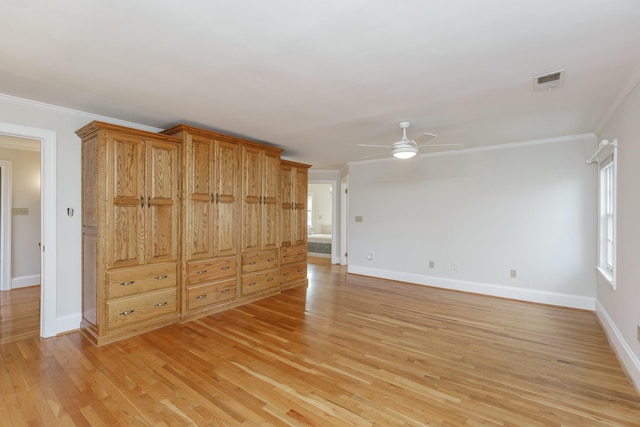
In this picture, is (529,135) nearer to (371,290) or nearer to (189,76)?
(371,290)

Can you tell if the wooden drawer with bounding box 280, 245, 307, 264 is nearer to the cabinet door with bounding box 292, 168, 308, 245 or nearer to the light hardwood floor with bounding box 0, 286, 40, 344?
the cabinet door with bounding box 292, 168, 308, 245

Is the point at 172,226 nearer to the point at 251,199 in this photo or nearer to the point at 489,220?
the point at 251,199

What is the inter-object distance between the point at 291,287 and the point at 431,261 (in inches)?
101

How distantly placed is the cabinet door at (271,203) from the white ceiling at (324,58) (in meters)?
1.12

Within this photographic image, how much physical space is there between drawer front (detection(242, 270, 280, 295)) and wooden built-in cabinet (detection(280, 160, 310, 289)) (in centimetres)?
23

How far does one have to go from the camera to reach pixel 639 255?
7.66ft

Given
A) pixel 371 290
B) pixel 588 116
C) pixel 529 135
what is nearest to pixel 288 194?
pixel 371 290

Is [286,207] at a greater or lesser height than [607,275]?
greater

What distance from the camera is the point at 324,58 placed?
2.15 meters

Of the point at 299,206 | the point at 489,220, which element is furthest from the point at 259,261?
the point at 489,220

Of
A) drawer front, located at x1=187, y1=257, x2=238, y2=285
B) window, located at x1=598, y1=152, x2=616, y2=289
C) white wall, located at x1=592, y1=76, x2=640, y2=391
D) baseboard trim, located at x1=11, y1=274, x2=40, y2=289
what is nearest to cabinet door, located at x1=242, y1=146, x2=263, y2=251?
drawer front, located at x1=187, y1=257, x2=238, y2=285

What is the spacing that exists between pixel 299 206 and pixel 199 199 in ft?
6.34

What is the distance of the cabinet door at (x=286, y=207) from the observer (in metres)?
5.00

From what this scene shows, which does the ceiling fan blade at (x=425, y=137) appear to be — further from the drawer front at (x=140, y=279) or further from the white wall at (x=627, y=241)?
the drawer front at (x=140, y=279)
